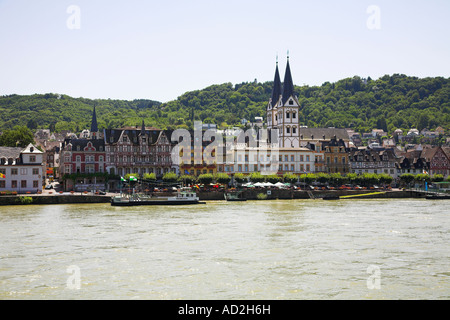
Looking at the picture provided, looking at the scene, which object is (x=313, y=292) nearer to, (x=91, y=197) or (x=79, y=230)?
(x=79, y=230)

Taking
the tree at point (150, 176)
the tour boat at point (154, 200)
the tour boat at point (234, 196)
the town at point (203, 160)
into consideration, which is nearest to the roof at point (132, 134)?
the town at point (203, 160)

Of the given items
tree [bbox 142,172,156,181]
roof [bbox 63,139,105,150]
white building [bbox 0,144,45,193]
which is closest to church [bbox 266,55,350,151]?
tree [bbox 142,172,156,181]

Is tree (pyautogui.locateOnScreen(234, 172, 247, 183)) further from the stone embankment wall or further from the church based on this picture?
the stone embankment wall

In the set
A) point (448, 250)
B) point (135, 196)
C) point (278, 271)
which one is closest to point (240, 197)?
point (135, 196)

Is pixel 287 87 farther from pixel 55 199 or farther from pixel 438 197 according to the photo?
pixel 55 199

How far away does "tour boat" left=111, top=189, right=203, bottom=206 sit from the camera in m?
71.1

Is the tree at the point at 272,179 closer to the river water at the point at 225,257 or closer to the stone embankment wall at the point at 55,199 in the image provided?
the stone embankment wall at the point at 55,199

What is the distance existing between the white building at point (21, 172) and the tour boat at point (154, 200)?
15609mm

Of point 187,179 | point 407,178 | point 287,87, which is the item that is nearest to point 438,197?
point 407,178

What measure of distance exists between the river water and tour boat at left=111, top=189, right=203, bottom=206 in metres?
17.1

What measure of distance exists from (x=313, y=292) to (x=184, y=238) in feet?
53.8

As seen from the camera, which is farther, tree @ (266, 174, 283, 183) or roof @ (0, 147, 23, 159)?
tree @ (266, 174, 283, 183)

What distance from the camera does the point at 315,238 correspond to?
39.1 meters

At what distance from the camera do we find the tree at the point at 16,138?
10688cm
